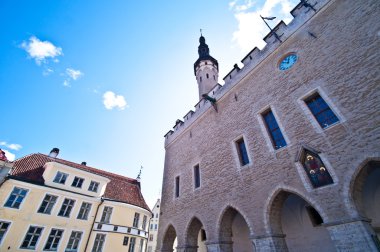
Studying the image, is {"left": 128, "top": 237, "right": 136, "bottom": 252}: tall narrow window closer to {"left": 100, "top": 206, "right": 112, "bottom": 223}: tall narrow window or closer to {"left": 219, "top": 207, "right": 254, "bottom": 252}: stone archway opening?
{"left": 100, "top": 206, "right": 112, "bottom": 223}: tall narrow window

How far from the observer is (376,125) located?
5.34 meters

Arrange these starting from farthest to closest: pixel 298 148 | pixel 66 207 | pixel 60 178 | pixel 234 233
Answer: pixel 60 178 → pixel 66 207 → pixel 234 233 → pixel 298 148

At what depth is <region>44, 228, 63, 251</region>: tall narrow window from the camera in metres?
13.1

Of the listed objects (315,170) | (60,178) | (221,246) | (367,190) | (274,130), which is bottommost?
(221,246)

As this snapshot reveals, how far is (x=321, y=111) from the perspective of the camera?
695 centimetres

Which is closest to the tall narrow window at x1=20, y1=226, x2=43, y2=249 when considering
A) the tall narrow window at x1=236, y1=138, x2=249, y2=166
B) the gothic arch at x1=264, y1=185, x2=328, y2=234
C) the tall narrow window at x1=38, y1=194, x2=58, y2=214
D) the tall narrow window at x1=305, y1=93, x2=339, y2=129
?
the tall narrow window at x1=38, y1=194, x2=58, y2=214

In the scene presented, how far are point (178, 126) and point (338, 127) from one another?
37.8ft

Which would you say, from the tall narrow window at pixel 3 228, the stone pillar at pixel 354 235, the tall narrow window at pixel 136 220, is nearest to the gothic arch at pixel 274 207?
the stone pillar at pixel 354 235

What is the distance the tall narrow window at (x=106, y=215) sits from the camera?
16.2 meters

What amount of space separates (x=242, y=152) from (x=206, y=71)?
1125cm

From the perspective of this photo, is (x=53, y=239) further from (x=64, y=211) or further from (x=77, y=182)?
(x=77, y=182)

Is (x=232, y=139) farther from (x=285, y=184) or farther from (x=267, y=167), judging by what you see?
(x=285, y=184)

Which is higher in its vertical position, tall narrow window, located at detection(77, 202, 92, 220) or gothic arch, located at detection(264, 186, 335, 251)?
tall narrow window, located at detection(77, 202, 92, 220)

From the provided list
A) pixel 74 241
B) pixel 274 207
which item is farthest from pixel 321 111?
pixel 74 241
